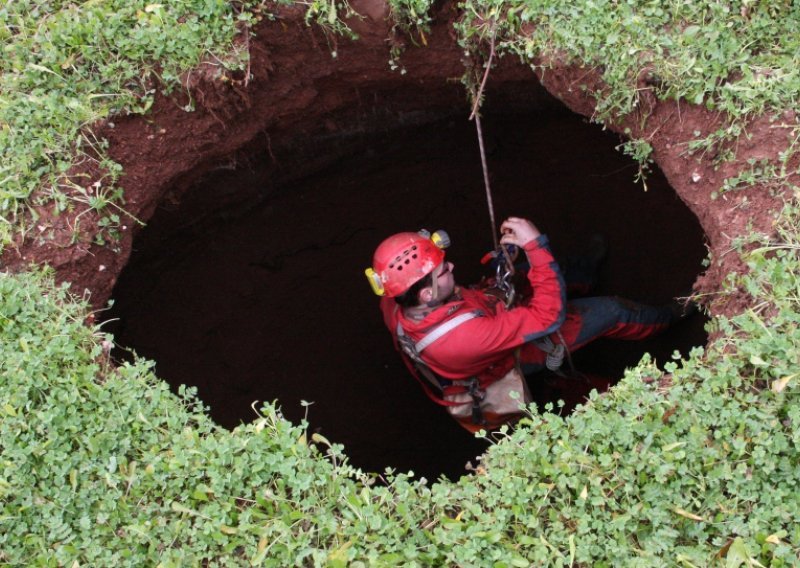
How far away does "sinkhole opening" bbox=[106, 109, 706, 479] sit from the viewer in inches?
201

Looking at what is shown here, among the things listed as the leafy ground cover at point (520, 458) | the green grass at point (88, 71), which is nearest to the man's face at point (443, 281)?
the leafy ground cover at point (520, 458)

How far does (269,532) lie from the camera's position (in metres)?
2.58

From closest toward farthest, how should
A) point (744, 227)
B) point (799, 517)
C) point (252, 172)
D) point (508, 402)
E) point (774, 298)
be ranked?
point (799, 517) → point (774, 298) → point (744, 227) → point (508, 402) → point (252, 172)

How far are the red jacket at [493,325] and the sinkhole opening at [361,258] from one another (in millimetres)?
1166

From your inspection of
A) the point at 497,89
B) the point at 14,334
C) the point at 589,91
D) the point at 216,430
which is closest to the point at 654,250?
the point at 497,89

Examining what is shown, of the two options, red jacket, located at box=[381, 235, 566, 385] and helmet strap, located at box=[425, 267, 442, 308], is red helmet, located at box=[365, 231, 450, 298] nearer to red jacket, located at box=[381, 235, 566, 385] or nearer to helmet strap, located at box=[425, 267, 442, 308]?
helmet strap, located at box=[425, 267, 442, 308]

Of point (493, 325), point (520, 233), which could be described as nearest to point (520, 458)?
point (493, 325)

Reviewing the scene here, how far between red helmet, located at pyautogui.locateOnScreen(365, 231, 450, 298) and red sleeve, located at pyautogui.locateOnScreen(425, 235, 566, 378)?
39 cm

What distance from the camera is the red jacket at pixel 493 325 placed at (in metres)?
3.84

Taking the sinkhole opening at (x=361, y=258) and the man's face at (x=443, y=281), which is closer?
the man's face at (x=443, y=281)

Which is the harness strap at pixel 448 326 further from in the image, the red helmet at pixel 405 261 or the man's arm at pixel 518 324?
the red helmet at pixel 405 261

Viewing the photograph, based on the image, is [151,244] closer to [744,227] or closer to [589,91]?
[589,91]

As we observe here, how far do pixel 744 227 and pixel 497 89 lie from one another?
216cm

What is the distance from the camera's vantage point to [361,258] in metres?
5.62
